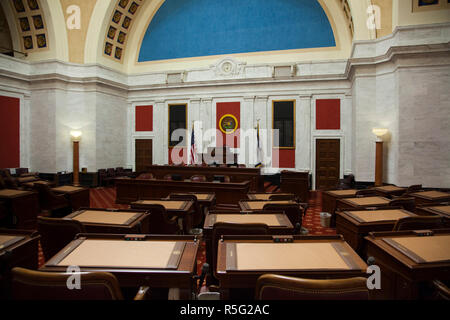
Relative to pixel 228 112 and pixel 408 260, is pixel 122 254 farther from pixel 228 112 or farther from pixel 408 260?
pixel 228 112

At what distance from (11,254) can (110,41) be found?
44.7 feet

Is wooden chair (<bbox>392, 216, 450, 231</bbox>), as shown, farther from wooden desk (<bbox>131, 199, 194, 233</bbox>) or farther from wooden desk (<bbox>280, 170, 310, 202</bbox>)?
wooden desk (<bbox>280, 170, 310, 202</bbox>)

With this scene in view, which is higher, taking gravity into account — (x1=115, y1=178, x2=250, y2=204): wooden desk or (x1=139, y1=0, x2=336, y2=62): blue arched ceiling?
(x1=139, y1=0, x2=336, y2=62): blue arched ceiling

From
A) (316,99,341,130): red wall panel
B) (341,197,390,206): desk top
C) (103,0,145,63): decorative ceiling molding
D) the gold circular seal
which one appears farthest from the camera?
the gold circular seal

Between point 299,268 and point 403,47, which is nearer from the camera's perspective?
point 299,268

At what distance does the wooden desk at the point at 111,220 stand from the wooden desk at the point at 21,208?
2670 mm

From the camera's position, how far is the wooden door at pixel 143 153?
14281 millimetres

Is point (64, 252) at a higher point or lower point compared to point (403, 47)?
lower

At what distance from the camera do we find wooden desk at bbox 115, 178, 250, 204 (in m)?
6.85

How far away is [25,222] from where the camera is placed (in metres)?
5.01

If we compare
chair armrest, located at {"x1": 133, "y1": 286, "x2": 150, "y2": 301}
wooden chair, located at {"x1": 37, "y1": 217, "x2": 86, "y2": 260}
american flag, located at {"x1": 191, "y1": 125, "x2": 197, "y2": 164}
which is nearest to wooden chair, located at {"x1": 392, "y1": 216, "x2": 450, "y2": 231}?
chair armrest, located at {"x1": 133, "y1": 286, "x2": 150, "y2": 301}

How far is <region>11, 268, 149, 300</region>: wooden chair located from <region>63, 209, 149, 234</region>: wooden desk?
133 cm
